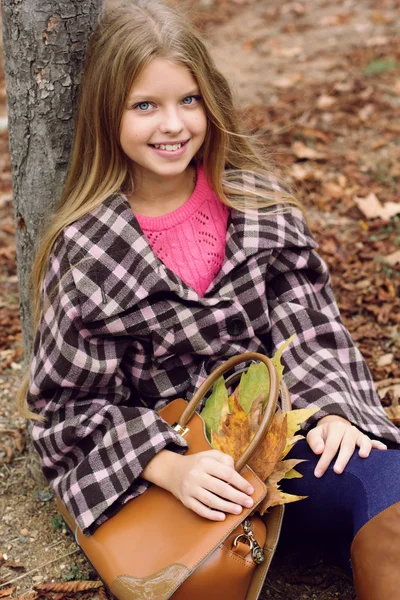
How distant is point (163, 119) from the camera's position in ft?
7.25

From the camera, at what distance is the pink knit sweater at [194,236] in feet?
7.94

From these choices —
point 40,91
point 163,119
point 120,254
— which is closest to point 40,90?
point 40,91

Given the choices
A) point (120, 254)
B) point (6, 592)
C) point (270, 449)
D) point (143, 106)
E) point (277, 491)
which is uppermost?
point (143, 106)

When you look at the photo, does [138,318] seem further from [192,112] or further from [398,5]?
[398,5]

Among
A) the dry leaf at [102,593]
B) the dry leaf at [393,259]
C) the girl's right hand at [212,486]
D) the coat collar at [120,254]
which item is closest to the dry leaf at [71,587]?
the dry leaf at [102,593]

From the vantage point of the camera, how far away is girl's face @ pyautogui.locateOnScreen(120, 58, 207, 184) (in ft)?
7.16

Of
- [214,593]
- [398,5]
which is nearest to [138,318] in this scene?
[214,593]

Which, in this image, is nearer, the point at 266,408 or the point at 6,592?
the point at 266,408

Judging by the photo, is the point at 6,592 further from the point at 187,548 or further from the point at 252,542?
the point at 252,542

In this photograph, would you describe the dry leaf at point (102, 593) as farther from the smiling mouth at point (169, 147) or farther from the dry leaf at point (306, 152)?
the dry leaf at point (306, 152)

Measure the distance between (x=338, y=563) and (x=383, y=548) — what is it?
0.53 metres

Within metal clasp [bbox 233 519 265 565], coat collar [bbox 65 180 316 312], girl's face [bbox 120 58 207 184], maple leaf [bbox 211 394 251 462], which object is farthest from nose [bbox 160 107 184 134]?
metal clasp [bbox 233 519 265 565]

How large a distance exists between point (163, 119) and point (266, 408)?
0.88m

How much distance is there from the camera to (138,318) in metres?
2.29
